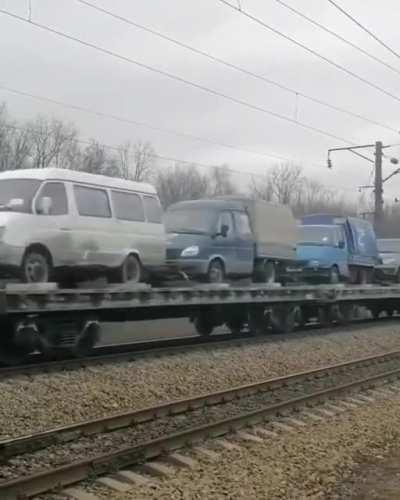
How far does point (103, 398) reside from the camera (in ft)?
31.8

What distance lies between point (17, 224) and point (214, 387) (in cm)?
374

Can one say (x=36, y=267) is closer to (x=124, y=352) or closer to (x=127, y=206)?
(x=127, y=206)

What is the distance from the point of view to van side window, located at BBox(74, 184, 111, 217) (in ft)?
40.8

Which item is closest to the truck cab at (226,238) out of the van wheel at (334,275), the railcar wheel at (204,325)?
the railcar wheel at (204,325)

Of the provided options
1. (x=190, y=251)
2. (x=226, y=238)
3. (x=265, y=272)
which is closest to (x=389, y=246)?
(x=265, y=272)

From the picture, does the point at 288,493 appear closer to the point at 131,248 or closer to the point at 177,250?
the point at 131,248

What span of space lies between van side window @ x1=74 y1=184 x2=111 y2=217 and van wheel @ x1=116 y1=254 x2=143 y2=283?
3.13ft

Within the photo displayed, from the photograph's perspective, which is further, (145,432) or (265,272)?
(265,272)

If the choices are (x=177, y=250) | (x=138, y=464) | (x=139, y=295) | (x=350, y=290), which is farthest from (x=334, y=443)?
(x=350, y=290)

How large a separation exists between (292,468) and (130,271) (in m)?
7.13

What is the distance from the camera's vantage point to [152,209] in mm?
14273

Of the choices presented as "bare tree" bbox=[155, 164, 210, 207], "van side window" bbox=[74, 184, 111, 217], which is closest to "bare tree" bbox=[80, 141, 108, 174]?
"bare tree" bbox=[155, 164, 210, 207]

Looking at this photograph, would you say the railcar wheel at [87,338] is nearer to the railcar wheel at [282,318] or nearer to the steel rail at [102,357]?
the steel rail at [102,357]

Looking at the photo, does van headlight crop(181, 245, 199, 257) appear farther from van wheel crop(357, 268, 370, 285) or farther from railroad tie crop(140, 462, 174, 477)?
van wheel crop(357, 268, 370, 285)
